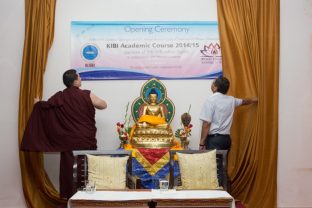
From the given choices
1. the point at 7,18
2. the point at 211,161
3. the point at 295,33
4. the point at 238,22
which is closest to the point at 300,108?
the point at 295,33

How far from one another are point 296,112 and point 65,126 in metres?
2.47

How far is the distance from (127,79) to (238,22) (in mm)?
1347

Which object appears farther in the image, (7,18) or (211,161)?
(7,18)

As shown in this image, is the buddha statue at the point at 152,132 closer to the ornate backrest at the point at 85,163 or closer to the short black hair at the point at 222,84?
the ornate backrest at the point at 85,163

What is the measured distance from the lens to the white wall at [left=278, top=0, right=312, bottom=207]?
457cm

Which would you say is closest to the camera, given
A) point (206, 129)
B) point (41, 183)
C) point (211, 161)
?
point (211, 161)

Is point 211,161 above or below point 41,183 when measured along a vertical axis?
above

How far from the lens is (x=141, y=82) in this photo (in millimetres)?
4656

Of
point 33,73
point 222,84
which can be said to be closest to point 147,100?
point 222,84

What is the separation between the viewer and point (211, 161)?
354 centimetres

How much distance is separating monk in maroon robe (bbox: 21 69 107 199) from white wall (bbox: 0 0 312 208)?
1.95 ft

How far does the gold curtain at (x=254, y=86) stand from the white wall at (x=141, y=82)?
0.20 metres

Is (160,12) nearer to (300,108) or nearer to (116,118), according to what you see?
(116,118)

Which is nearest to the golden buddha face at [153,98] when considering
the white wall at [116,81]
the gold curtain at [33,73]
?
the white wall at [116,81]
